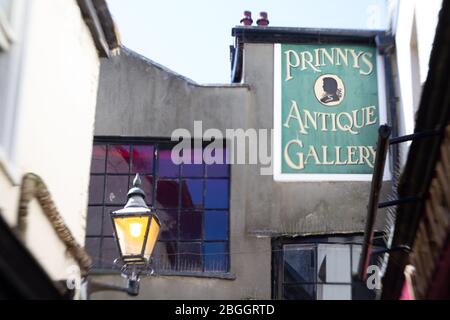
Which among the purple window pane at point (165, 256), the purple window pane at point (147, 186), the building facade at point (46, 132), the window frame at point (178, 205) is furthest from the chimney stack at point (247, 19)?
the building facade at point (46, 132)

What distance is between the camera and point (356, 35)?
13938 millimetres

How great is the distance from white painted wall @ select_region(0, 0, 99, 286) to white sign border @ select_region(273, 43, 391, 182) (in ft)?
15.6

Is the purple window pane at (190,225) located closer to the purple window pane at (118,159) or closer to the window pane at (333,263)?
the purple window pane at (118,159)

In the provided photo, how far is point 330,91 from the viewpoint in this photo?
13656mm

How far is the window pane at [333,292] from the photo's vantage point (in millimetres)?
12461

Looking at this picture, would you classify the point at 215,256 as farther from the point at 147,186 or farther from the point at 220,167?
the point at 147,186

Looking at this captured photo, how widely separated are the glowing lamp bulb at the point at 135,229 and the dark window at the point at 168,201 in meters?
4.60

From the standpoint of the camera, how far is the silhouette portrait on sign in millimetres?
13594

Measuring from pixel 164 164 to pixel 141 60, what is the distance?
1.75 meters

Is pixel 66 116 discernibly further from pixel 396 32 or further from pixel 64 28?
pixel 396 32

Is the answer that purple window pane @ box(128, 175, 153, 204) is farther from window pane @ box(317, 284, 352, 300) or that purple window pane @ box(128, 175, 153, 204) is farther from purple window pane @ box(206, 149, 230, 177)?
window pane @ box(317, 284, 352, 300)

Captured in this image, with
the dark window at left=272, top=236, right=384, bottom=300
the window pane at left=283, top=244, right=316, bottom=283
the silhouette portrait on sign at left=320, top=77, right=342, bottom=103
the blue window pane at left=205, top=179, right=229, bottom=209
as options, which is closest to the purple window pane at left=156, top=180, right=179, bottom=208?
the blue window pane at left=205, top=179, right=229, bottom=209

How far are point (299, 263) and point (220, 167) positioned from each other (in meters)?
1.91

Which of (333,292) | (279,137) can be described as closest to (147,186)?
(279,137)
